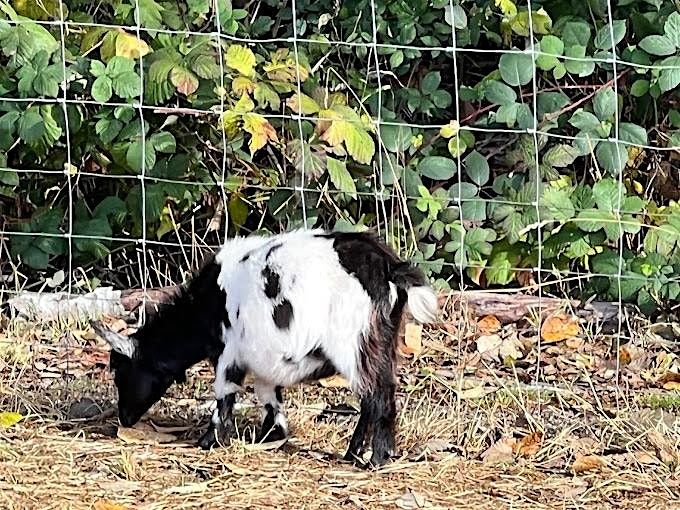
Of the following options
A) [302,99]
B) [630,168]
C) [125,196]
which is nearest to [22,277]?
[125,196]

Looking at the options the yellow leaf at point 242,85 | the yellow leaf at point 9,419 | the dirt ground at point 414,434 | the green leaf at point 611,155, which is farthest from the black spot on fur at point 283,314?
the green leaf at point 611,155

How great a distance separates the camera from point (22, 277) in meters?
7.15

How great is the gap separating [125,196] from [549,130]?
7.55 ft

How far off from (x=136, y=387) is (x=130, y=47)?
1.79m

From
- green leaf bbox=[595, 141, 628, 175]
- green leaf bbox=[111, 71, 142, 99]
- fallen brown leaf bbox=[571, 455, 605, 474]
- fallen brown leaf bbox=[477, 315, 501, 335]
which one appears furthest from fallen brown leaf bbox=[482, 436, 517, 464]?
green leaf bbox=[111, 71, 142, 99]

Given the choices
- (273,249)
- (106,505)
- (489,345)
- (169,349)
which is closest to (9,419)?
(169,349)

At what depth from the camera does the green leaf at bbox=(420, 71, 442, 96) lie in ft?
22.4

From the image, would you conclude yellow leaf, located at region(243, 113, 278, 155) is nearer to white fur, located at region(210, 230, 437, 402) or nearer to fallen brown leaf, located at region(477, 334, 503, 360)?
white fur, located at region(210, 230, 437, 402)

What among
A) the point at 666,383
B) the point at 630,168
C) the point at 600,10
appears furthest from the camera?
the point at 630,168

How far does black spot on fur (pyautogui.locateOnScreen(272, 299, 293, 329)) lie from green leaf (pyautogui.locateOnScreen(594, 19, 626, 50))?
2.27 m

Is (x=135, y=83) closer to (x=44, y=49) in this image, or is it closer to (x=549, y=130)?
Answer: (x=44, y=49)

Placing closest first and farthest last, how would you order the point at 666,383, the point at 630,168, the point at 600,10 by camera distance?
the point at 666,383 < the point at 600,10 < the point at 630,168

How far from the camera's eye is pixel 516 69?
20.5 ft

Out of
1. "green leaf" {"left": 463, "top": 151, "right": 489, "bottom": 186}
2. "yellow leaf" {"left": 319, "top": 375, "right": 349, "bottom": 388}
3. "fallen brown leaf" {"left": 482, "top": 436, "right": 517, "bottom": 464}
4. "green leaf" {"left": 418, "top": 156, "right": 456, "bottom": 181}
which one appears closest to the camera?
"fallen brown leaf" {"left": 482, "top": 436, "right": 517, "bottom": 464}
